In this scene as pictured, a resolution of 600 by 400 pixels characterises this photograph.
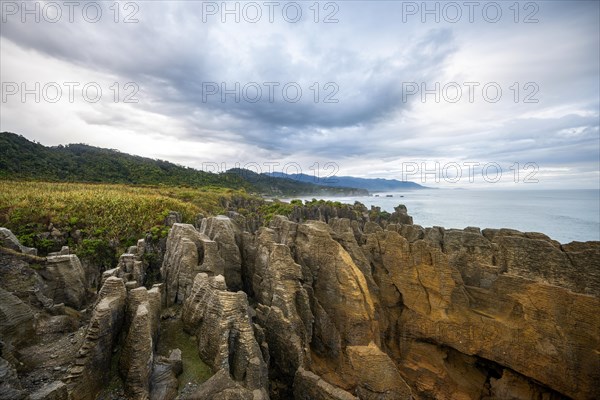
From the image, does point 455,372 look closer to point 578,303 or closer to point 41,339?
point 578,303

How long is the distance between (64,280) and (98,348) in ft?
23.2

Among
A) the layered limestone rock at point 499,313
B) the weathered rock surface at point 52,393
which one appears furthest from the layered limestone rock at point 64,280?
the layered limestone rock at point 499,313

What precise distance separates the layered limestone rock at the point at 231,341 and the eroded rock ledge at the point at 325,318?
5cm

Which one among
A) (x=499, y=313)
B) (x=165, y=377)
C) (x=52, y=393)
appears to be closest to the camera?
(x=52, y=393)

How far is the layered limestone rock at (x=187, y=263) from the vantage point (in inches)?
510

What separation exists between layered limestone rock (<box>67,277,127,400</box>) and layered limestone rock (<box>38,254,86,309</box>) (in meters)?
5.38

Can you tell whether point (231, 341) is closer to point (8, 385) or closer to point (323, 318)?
point (8, 385)

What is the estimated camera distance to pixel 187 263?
1303 centimetres

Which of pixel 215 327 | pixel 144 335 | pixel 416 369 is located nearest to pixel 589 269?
pixel 416 369

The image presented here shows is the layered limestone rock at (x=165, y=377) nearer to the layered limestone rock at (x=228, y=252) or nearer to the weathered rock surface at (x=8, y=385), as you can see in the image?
the weathered rock surface at (x=8, y=385)

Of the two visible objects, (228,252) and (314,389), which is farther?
(228,252)

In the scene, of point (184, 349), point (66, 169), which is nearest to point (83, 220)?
point (184, 349)

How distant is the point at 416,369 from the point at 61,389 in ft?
47.4

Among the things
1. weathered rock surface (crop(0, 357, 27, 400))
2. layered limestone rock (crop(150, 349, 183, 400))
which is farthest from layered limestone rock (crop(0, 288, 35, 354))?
layered limestone rock (crop(150, 349, 183, 400))
